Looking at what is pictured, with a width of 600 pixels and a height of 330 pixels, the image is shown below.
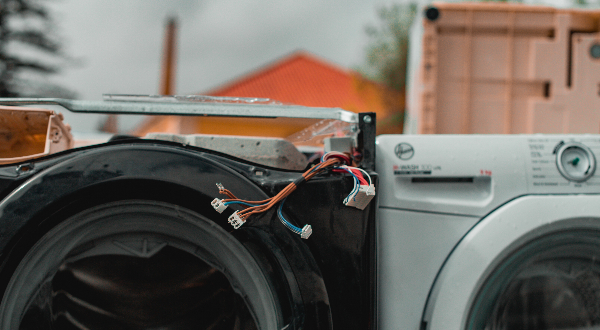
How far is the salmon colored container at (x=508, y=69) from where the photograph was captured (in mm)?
2232

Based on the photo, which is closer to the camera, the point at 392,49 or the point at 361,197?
the point at 361,197

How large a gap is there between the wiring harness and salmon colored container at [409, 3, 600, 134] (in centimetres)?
167

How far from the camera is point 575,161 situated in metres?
1.07

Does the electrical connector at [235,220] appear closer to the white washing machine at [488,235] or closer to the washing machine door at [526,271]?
the white washing machine at [488,235]

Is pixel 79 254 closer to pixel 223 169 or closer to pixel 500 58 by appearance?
pixel 223 169

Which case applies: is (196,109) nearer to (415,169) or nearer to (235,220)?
(235,220)

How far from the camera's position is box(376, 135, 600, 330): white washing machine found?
39.9 inches

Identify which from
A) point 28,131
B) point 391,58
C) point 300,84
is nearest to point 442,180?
point 28,131

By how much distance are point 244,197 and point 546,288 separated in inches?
34.8

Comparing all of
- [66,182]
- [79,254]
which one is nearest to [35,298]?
[79,254]

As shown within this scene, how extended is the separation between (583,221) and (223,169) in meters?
0.98

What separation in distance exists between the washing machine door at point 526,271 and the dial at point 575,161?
6 cm

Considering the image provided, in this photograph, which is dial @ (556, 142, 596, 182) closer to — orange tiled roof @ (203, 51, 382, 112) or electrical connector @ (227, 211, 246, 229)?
electrical connector @ (227, 211, 246, 229)

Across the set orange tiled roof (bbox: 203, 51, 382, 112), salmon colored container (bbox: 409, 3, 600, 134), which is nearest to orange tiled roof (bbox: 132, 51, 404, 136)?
orange tiled roof (bbox: 203, 51, 382, 112)
